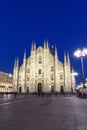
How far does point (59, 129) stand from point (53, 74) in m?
57.4


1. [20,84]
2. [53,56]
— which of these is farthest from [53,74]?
[20,84]

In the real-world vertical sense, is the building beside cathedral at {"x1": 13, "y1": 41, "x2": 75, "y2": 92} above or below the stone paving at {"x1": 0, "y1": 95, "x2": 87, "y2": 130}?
above

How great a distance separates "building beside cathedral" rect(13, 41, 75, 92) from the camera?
60.6 metres

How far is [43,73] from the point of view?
6228 cm

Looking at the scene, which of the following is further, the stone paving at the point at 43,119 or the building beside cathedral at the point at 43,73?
the building beside cathedral at the point at 43,73

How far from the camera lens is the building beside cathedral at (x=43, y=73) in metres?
60.6

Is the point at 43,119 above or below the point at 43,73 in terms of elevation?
below

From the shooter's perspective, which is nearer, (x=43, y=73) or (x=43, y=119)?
(x=43, y=119)

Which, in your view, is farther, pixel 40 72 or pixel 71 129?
pixel 40 72

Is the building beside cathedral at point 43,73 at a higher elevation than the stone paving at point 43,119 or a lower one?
higher

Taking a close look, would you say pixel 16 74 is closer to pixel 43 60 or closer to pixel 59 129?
pixel 43 60

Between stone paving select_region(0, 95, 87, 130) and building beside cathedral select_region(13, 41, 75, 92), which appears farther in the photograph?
A: building beside cathedral select_region(13, 41, 75, 92)

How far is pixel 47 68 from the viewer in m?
62.0

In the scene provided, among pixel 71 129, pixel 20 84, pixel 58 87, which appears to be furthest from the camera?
pixel 20 84
